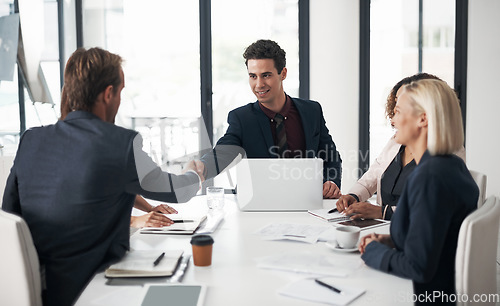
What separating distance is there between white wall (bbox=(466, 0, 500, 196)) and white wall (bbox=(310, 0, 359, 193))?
1.19 metres

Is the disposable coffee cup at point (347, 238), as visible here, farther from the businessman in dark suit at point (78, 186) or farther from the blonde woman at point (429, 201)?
the businessman in dark suit at point (78, 186)

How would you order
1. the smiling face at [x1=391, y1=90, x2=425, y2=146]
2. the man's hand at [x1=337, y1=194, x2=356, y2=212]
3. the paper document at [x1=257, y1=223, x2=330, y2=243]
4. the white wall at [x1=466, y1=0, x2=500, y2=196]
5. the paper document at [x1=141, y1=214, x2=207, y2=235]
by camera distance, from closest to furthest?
the smiling face at [x1=391, y1=90, x2=425, y2=146]
the paper document at [x1=257, y1=223, x2=330, y2=243]
the paper document at [x1=141, y1=214, x2=207, y2=235]
the man's hand at [x1=337, y1=194, x2=356, y2=212]
the white wall at [x1=466, y1=0, x2=500, y2=196]

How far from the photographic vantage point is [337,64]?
5305 millimetres

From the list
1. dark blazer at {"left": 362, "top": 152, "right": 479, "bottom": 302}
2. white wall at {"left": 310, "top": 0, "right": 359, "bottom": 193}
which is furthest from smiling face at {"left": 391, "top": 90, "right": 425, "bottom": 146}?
white wall at {"left": 310, "top": 0, "right": 359, "bottom": 193}

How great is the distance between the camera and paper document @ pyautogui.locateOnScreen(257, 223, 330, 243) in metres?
1.87

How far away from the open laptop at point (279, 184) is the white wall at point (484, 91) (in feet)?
11.7

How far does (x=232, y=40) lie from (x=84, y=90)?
154 inches

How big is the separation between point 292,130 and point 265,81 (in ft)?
1.11

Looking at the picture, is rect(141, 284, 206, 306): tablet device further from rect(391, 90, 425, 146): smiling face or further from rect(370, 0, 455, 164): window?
rect(370, 0, 455, 164): window

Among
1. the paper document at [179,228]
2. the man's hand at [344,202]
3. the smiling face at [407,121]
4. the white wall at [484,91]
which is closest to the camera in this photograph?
the smiling face at [407,121]

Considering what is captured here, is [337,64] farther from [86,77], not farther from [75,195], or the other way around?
[75,195]

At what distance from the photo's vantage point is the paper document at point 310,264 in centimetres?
150

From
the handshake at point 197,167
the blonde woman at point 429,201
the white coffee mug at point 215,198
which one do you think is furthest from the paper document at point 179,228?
the blonde woman at point 429,201

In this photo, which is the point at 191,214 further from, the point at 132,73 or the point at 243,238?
the point at 132,73
